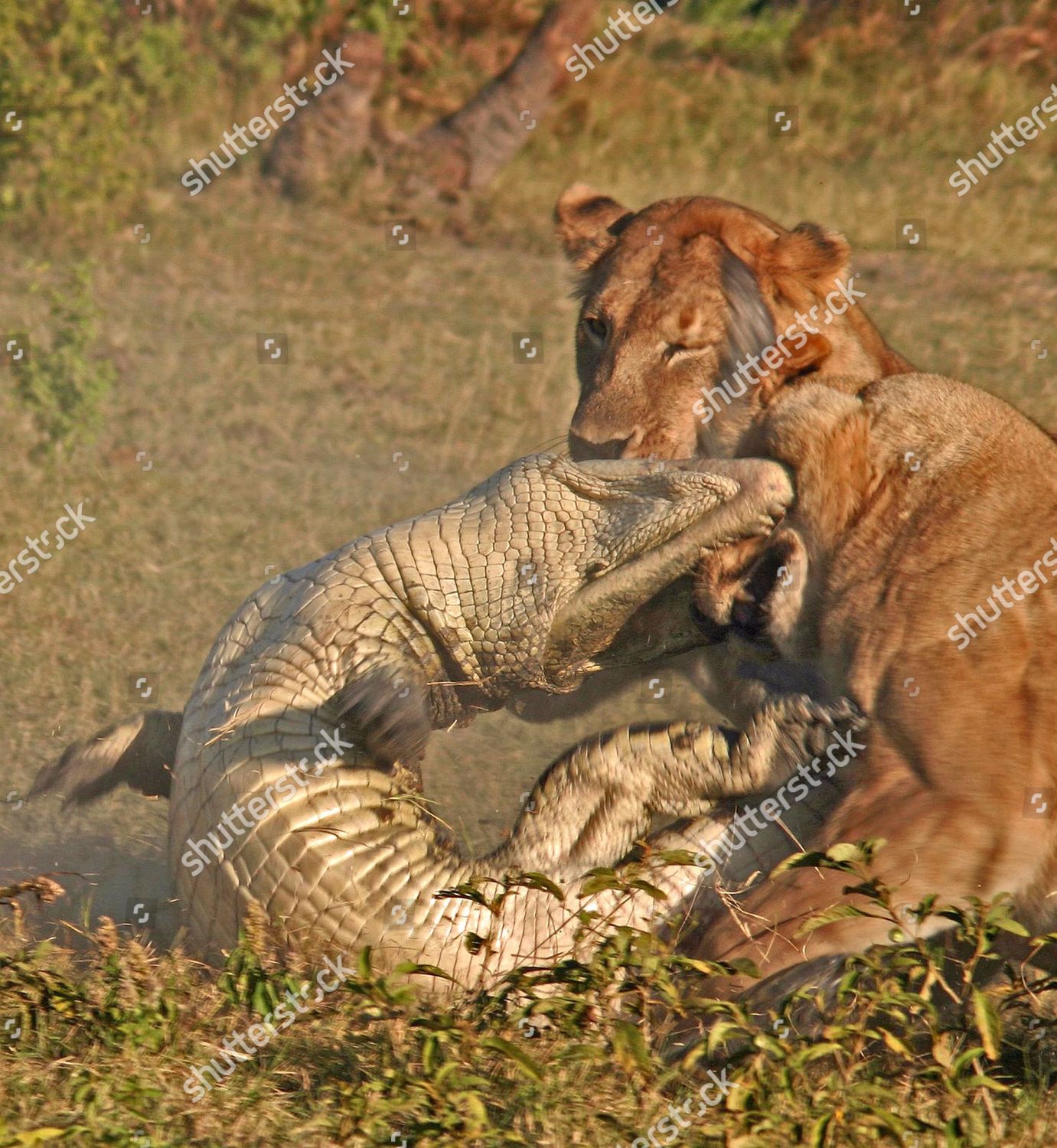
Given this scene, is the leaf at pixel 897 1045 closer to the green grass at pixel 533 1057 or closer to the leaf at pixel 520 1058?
the green grass at pixel 533 1057

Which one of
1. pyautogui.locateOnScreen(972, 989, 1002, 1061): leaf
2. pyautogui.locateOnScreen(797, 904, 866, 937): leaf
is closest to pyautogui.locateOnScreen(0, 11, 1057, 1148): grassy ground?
pyautogui.locateOnScreen(972, 989, 1002, 1061): leaf

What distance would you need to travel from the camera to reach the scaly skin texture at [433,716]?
3.63 meters

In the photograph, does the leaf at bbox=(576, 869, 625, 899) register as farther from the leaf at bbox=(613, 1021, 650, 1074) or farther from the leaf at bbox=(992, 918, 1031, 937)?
the leaf at bbox=(992, 918, 1031, 937)

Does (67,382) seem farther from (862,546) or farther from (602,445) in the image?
(862,546)

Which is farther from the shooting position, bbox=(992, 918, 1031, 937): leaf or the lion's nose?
the lion's nose

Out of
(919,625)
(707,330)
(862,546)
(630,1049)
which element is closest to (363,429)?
(707,330)

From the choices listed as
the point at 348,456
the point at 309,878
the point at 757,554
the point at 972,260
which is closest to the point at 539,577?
the point at 757,554

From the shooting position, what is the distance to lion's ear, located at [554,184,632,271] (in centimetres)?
493

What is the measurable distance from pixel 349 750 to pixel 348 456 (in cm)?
519

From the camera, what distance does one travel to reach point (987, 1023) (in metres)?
2.97

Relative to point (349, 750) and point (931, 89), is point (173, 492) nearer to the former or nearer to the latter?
point (349, 750)

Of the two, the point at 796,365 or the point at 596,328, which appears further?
the point at 596,328

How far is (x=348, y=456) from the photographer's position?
8797mm

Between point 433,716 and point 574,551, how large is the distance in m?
0.52
